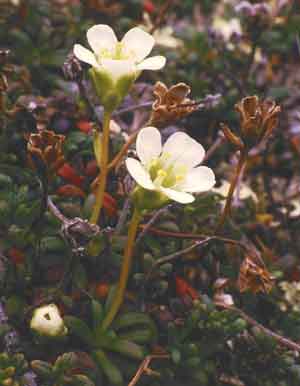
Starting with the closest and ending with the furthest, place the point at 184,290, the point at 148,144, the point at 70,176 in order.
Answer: the point at 148,144 → the point at 184,290 → the point at 70,176

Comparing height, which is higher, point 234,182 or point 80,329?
point 234,182

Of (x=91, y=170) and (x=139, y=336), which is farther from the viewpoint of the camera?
(x=91, y=170)

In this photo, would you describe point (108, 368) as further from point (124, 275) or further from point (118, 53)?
point (118, 53)

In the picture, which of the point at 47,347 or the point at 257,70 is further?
the point at 257,70

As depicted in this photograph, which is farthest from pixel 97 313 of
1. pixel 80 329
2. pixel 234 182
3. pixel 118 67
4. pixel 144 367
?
pixel 118 67

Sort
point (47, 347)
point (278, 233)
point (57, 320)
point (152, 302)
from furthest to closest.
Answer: point (278, 233) < point (152, 302) < point (47, 347) < point (57, 320)

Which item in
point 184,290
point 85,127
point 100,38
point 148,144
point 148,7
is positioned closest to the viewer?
point 148,144

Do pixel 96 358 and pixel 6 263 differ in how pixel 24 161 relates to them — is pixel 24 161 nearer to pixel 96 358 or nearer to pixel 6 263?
pixel 6 263

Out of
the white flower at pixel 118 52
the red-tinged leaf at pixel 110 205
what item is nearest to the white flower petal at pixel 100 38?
the white flower at pixel 118 52

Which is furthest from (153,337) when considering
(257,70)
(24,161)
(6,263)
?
(257,70)
